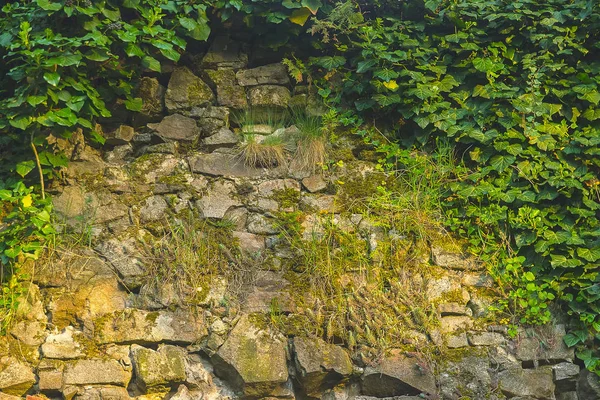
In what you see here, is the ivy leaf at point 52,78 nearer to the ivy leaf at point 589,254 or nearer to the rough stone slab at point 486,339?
the rough stone slab at point 486,339

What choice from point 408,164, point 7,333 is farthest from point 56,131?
point 408,164

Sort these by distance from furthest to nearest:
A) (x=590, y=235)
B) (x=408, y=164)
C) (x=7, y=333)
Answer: (x=408, y=164), (x=590, y=235), (x=7, y=333)

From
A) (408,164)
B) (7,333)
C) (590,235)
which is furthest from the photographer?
(408,164)

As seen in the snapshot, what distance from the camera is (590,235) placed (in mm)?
4281

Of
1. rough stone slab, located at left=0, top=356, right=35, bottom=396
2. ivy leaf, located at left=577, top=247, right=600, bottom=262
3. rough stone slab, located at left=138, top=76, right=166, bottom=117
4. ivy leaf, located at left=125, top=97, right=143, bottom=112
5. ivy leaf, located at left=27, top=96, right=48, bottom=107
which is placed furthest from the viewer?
rough stone slab, located at left=138, top=76, right=166, bottom=117

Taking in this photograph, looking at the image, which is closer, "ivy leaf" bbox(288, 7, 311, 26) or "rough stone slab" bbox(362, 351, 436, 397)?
"rough stone slab" bbox(362, 351, 436, 397)

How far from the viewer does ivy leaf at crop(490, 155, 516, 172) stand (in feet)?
14.6

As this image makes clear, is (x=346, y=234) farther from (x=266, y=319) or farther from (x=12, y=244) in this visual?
(x=12, y=244)

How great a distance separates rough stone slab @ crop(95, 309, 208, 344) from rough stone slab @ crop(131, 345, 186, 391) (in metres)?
0.07

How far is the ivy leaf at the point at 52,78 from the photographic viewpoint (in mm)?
4086

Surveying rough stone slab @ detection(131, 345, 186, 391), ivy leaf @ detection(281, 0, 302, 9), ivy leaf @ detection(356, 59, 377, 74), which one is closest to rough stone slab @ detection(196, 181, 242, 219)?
rough stone slab @ detection(131, 345, 186, 391)

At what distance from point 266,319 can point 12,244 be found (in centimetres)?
151

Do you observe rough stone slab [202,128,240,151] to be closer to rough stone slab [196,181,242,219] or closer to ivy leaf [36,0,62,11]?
rough stone slab [196,181,242,219]

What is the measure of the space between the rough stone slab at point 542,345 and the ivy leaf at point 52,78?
10.2 ft
